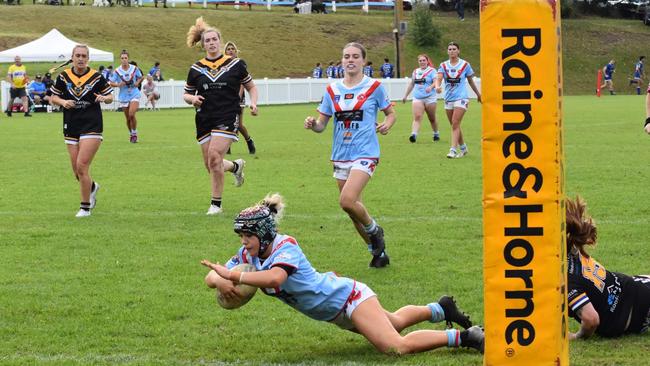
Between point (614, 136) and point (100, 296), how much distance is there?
1858 centimetres

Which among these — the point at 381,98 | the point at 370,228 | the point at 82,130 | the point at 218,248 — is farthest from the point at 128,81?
the point at 370,228

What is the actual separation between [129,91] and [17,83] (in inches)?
580

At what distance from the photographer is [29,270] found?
30.6ft

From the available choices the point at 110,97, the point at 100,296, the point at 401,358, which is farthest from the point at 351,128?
the point at 110,97

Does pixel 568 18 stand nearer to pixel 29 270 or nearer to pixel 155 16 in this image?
pixel 155 16

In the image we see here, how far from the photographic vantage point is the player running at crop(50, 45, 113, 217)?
12641mm

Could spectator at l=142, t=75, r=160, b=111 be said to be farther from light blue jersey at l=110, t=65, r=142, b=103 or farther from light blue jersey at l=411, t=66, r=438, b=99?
light blue jersey at l=411, t=66, r=438, b=99

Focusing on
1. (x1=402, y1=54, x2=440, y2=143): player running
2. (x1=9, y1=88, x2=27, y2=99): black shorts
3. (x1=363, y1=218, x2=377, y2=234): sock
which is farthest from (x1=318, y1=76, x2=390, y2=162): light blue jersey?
(x1=9, y1=88, x2=27, y2=99): black shorts

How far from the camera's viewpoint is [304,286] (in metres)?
6.31

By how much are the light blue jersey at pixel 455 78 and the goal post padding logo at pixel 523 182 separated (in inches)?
622

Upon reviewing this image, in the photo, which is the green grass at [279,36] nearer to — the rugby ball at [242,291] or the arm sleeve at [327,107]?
the arm sleeve at [327,107]

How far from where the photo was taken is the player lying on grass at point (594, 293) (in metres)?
6.48

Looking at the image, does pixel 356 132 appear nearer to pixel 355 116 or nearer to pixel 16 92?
pixel 355 116

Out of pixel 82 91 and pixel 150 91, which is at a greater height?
pixel 150 91
